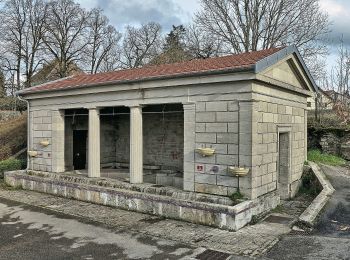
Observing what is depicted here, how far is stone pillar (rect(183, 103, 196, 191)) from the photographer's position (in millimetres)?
9625

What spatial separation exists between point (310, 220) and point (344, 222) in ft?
3.29

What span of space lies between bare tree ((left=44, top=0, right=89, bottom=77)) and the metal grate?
2798 centimetres

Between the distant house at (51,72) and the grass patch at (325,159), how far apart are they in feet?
78.7

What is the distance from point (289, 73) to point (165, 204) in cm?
556

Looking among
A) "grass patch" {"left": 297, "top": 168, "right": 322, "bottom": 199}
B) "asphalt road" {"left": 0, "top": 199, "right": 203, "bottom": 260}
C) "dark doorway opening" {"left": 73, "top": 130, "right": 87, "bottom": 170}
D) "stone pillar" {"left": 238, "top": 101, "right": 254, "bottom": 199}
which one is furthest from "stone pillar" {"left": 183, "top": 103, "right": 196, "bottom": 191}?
"dark doorway opening" {"left": 73, "top": 130, "right": 87, "bottom": 170}

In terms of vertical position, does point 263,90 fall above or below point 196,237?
above

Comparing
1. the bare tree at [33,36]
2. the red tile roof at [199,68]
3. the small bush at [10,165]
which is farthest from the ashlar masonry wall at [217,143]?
the bare tree at [33,36]

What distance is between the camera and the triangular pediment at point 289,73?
967 cm

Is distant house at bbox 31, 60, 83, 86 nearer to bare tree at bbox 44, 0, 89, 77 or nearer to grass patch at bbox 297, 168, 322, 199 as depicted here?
bare tree at bbox 44, 0, 89, 77

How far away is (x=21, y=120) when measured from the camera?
2323 cm

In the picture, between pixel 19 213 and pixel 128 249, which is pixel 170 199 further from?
pixel 19 213

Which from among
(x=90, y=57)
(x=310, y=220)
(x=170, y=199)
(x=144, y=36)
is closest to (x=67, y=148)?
(x=170, y=199)

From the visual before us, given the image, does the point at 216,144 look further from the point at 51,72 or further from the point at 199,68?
the point at 51,72

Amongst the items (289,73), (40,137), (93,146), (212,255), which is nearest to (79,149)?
(40,137)
